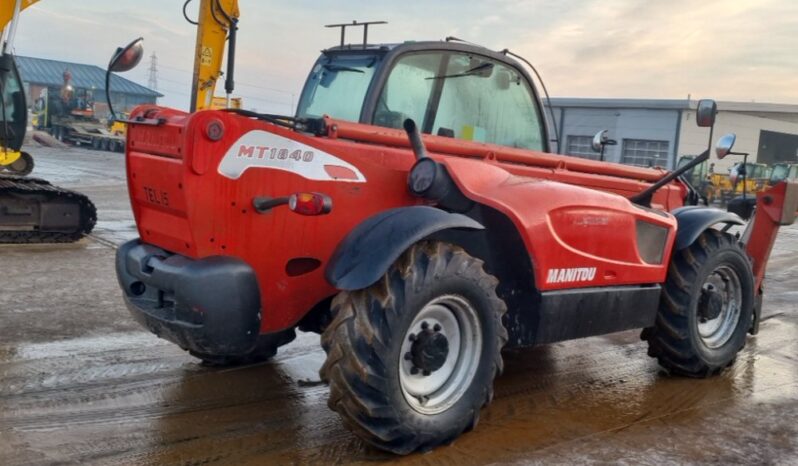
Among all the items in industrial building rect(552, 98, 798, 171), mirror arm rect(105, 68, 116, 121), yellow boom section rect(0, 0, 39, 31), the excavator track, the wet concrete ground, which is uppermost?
industrial building rect(552, 98, 798, 171)

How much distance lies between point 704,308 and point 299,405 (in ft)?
9.53

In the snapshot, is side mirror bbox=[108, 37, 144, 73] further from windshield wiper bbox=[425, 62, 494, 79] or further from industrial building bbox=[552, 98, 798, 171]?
industrial building bbox=[552, 98, 798, 171]

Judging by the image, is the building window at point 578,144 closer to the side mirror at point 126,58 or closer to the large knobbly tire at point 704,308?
the large knobbly tire at point 704,308

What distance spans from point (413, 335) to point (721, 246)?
271 centimetres

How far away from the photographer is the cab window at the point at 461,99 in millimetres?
4832

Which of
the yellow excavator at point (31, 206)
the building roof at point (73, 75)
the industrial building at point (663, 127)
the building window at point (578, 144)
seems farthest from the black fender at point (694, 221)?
the building roof at point (73, 75)

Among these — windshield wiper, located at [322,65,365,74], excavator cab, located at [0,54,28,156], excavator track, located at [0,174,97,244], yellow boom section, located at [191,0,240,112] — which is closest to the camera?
windshield wiper, located at [322,65,365,74]

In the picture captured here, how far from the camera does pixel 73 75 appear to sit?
2520 inches

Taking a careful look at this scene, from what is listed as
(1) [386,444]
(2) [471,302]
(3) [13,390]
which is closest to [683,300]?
(2) [471,302]

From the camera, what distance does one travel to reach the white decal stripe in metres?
3.69

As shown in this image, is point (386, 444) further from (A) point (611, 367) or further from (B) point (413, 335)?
(A) point (611, 367)

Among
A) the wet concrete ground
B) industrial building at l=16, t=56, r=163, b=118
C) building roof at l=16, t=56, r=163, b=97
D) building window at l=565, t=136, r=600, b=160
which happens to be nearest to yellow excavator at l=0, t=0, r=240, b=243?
the wet concrete ground

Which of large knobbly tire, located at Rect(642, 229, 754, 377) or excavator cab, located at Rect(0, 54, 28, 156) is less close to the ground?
excavator cab, located at Rect(0, 54, 28, 156)

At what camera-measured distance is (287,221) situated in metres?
3.89
